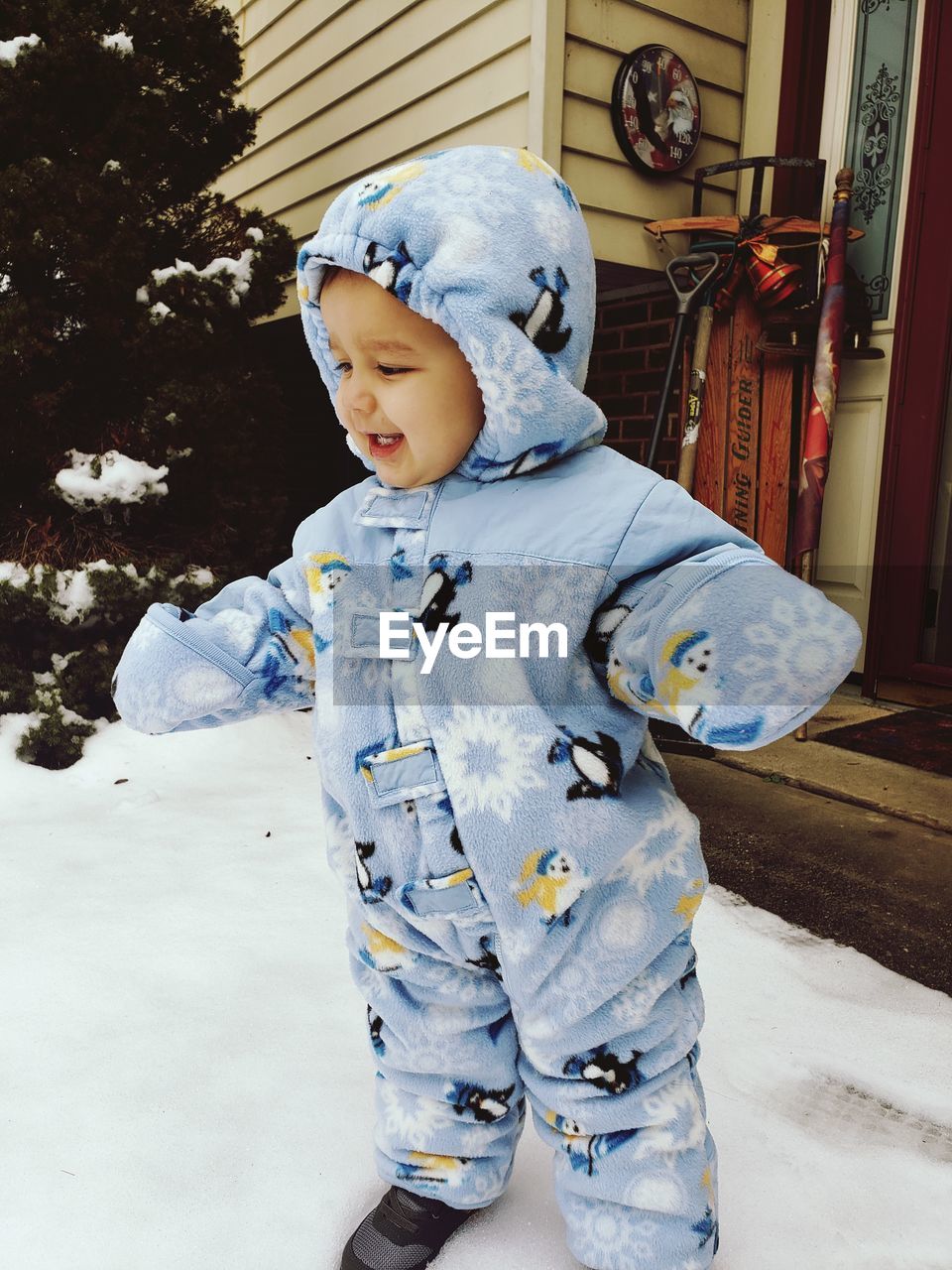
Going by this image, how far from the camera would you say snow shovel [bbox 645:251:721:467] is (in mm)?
2957

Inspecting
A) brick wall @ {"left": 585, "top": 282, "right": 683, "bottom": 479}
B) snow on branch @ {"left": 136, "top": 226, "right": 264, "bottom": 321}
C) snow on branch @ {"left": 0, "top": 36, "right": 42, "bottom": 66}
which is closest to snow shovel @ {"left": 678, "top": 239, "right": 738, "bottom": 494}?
brick wall @ {"left": 585, "top": 282, "right": 683, "bottom": 479}

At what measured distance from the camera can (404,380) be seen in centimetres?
90

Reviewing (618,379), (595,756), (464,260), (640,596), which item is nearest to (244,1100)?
(595,756)

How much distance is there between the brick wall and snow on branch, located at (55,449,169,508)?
1.74 m

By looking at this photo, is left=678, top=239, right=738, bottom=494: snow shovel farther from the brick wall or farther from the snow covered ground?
the snow covered ground

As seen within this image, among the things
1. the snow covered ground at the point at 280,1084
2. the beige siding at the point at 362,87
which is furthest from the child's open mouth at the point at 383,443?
the beige siding at the point at 362,87

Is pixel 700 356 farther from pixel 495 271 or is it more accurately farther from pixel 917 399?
pixel 495 271

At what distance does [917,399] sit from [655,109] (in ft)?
4.23

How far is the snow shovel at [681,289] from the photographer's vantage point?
296 cm

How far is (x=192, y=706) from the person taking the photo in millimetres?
1000

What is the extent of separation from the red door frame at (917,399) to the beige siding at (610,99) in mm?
637

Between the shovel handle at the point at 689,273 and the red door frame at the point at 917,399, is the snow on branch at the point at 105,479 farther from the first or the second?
the red door frame at the point at 917,399

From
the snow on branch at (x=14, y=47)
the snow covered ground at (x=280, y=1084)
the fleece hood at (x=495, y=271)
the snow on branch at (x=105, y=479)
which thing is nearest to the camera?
the fleece hood at (x=495, y=271)

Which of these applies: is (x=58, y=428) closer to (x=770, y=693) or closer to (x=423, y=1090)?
(x=423, y=1090)
